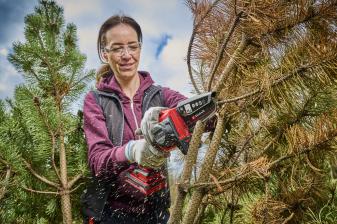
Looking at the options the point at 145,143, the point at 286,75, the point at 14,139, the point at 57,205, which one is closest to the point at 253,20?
the point at 286,75

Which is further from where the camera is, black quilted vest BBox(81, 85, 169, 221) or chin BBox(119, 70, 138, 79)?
chin BBox(119, 70, 138, 79)

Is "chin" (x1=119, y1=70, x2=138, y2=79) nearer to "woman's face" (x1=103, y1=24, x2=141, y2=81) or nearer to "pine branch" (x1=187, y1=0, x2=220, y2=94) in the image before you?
"woman's face" (x1=103, y1=24, x2=141, y2=81)

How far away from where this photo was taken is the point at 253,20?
142 cm

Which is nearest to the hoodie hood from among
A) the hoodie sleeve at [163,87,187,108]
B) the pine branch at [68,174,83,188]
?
the hoodie sleeve at [163,87,187,108]

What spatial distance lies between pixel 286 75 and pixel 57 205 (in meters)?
1.32

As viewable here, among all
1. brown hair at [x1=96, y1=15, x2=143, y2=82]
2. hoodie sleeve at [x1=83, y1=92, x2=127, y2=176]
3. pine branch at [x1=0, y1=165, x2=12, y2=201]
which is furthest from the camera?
brown hair at [x1=96, y1=15, x2=143, y2=82]

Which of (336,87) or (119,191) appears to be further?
(119,191)

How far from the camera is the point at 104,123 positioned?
1.83 m

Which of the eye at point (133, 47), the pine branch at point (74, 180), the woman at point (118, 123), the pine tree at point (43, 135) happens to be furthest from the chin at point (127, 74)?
the pine branch at point (74, 180)

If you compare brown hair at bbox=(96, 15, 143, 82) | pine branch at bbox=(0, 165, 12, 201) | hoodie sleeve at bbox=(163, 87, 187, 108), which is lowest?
pine branch at bbox=(0, 165, 12, 201)

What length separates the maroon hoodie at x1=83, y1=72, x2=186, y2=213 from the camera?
1.64 m

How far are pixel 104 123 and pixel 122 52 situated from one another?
388 millimetres

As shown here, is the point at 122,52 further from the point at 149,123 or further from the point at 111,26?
the point at 149,123

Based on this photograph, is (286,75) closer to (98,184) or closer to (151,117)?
(151,117)
